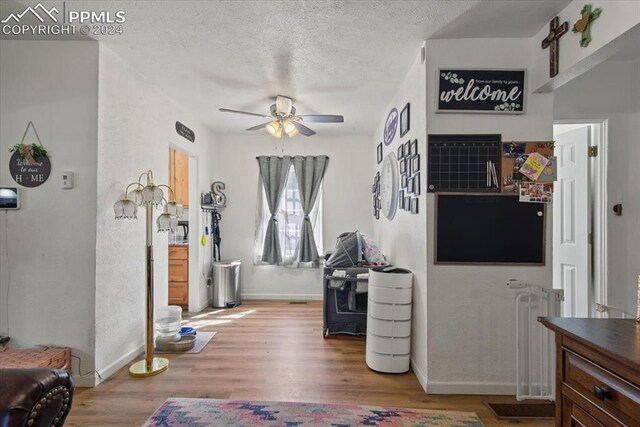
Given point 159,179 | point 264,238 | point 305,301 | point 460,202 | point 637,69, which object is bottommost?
point 305,301

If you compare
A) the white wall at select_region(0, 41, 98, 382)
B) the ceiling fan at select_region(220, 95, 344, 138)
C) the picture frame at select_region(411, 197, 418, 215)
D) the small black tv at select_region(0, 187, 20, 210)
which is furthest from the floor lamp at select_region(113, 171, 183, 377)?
the picture frame at select_region(411, 197, 418, 215)

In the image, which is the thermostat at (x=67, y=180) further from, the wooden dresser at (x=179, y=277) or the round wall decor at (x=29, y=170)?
the wooden dresser at (x=179, y=277)

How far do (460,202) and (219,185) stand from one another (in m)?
3.58

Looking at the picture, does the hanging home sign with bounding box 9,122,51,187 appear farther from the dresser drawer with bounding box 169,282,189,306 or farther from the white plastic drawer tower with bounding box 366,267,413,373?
the white plastic drawer tower with bounding box 366,267,413,373

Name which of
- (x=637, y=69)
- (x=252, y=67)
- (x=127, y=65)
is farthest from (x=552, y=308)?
(x=127, y=65)

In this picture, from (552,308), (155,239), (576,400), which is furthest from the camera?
(155,239)

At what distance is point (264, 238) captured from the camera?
4.97m

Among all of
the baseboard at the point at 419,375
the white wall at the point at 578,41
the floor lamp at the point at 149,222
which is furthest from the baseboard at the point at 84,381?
the white wall at the point at 578,41

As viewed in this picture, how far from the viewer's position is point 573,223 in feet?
9.29

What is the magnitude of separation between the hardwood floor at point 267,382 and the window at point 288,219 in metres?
1.67

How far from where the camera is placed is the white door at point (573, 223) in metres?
2.70

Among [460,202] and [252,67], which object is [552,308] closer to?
[460,202]

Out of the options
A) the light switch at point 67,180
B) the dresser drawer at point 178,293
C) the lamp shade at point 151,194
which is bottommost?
the dresser drawer at point 178,293

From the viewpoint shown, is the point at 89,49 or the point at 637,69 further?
the point at 637,69
